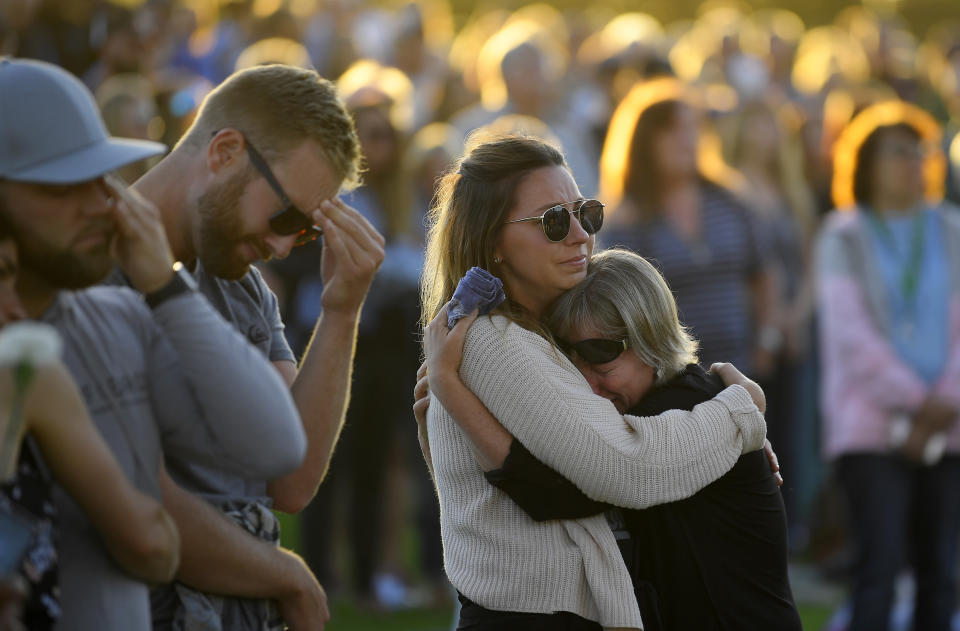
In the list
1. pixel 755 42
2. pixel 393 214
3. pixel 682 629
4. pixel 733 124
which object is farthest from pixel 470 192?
pixel 755 42

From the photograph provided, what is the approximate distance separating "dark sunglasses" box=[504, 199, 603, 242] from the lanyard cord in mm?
3216

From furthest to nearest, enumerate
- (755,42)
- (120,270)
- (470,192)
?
(755,42) → (470,192) → (120,270)

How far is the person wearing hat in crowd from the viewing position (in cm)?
292

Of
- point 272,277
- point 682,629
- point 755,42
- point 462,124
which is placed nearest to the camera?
point 682,629

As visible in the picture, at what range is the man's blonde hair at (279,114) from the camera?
304 cm

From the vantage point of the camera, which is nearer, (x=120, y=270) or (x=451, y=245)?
(x=120, y=270)

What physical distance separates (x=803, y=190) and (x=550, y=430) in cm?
617

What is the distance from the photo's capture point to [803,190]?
28.3ft

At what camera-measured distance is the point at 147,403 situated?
2426 millimetres

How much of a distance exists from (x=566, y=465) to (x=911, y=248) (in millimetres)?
3758

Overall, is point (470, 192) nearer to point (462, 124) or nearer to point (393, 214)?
point (393, 214)

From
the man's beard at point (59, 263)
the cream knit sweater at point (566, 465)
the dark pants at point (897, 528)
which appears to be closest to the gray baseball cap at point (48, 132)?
the man's beard at point (59, 263)

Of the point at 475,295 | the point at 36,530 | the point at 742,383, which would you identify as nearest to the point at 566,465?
the point at 475,295

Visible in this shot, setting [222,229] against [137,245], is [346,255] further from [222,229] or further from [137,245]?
[137,245]
